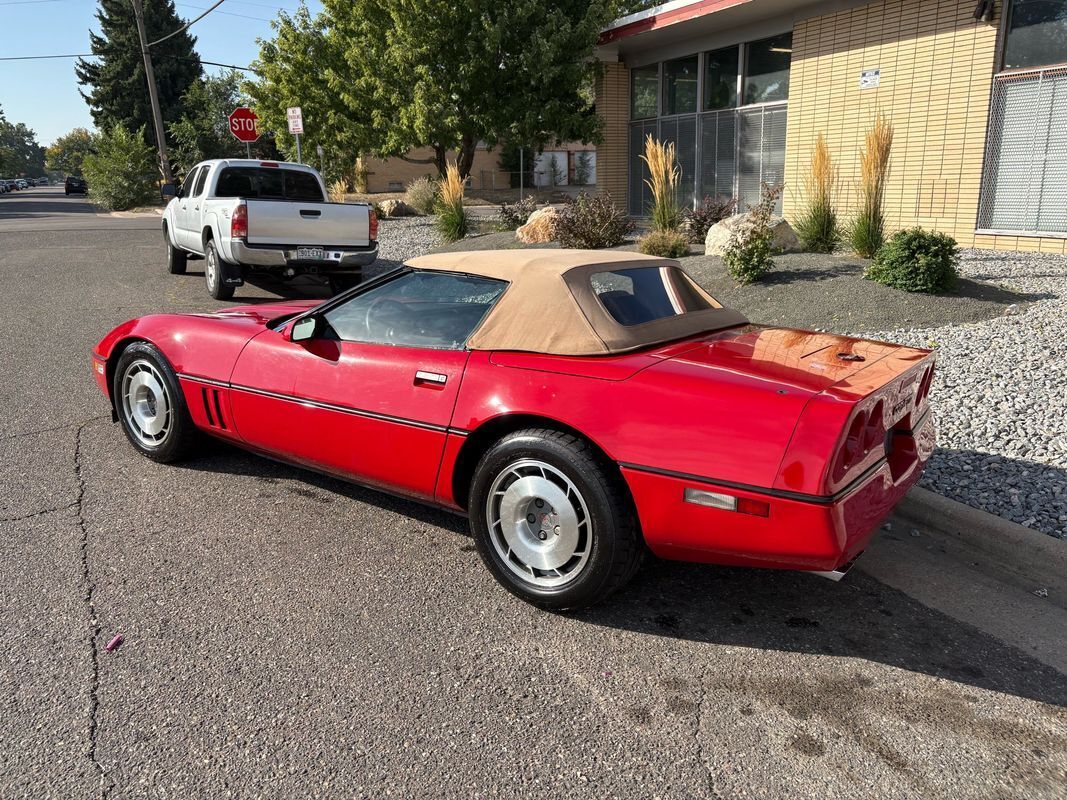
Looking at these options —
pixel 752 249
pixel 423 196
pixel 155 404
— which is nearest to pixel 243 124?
pixel 423 196

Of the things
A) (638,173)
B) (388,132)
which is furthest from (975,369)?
(388,132)

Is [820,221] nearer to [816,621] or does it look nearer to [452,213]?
[816,621]

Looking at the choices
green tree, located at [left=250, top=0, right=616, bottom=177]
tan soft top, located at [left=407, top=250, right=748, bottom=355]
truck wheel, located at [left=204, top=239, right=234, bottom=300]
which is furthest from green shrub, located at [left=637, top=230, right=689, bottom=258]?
green tree, located at [left=250, top=0, right=616, bottom=177]

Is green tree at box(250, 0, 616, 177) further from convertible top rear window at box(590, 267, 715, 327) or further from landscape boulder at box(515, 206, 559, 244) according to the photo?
convertible top rear window at box(590, 267, 715, 327)

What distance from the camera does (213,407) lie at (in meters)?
4.25

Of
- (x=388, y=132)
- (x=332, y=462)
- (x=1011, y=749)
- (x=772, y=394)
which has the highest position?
(x=388, y=132)

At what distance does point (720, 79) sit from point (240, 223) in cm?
1098

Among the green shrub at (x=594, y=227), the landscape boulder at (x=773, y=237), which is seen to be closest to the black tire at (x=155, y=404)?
the landscape boulder at (x=773, y=237)

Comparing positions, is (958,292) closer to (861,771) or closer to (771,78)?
(861,771)

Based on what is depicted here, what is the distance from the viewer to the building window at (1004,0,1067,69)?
10742mm

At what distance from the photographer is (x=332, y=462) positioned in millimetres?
3828

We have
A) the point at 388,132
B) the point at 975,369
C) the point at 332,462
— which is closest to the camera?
the point at 332,462

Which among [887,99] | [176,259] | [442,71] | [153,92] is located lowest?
[176,259]

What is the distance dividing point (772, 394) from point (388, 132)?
2079 cm
